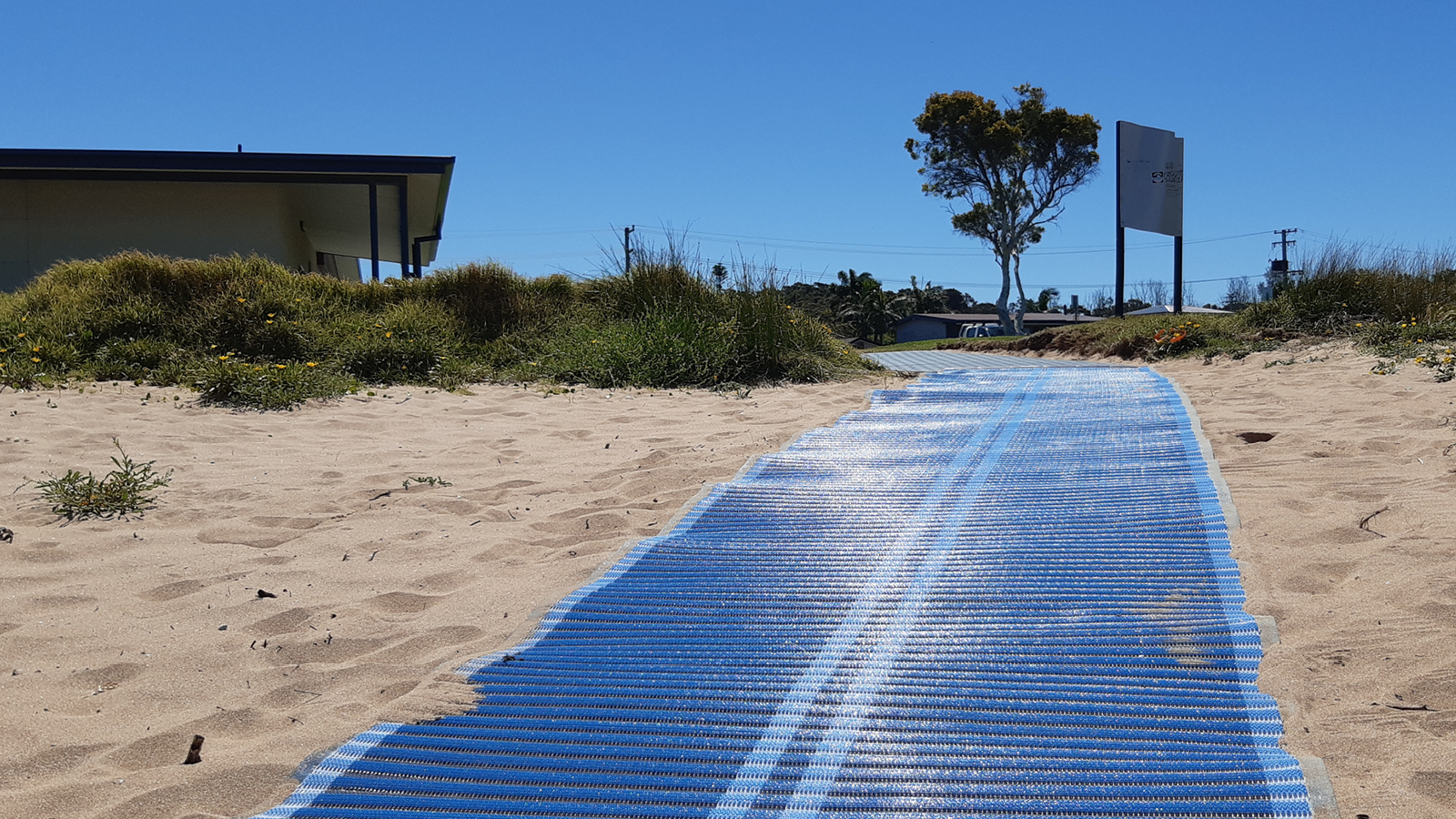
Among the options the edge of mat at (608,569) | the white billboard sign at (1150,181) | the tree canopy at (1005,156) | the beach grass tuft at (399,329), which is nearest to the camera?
the edge of mat at (608,569)

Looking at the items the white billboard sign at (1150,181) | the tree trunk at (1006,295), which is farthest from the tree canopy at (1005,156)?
the white billboard sign at (1150,181)

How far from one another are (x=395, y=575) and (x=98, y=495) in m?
1.20

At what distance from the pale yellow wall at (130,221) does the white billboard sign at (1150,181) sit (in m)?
10.7

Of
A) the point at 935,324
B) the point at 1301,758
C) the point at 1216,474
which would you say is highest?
the point at 935,324

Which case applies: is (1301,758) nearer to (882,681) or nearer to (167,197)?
(882,681)

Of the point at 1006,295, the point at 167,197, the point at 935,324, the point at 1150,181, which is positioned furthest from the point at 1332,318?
the point at 935,324

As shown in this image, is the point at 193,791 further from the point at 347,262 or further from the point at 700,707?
the point at 347,262

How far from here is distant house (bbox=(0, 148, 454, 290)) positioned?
10.9 meters

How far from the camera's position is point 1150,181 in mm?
11789

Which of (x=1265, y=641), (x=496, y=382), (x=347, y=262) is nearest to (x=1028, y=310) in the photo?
(x=347, y=262)

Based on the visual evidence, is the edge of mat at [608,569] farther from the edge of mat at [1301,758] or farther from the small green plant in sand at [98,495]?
the small green plant in sand at [98,495]

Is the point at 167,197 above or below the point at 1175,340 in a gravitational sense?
above

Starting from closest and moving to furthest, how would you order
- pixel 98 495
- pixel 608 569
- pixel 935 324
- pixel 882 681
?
pixel 882 681 → pixel 608 569 → pixel 98 495 → pixel 935 324

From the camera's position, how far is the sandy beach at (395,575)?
5.20 feet
